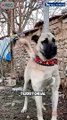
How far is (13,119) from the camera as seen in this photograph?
22.0 feet

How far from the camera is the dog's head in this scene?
596 centimetres

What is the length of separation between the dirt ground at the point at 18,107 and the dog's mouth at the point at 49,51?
1300 mm

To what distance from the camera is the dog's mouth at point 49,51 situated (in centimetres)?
595

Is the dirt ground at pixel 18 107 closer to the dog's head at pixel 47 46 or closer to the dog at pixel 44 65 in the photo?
the dog at pixel 44 65

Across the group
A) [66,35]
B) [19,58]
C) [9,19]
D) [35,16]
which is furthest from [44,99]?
[35,16]

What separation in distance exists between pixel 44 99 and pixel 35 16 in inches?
273

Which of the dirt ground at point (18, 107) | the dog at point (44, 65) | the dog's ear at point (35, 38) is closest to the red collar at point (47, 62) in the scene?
the dog at point (44, 65)

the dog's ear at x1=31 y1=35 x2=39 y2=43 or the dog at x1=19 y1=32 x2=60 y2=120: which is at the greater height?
the dog's ear at x1=31 y1=35 x2=39 y2=43

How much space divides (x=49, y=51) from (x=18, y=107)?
86.2 inches

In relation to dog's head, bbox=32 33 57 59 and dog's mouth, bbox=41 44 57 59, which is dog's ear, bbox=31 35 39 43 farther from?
dog's mouth, bbox=41 44 57 59

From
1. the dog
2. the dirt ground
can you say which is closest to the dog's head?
the dog

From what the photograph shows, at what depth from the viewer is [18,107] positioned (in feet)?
25.4

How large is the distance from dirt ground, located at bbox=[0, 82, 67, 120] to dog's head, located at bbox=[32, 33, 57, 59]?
1.32 metres

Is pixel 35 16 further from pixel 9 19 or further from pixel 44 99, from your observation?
pixel 44 99
